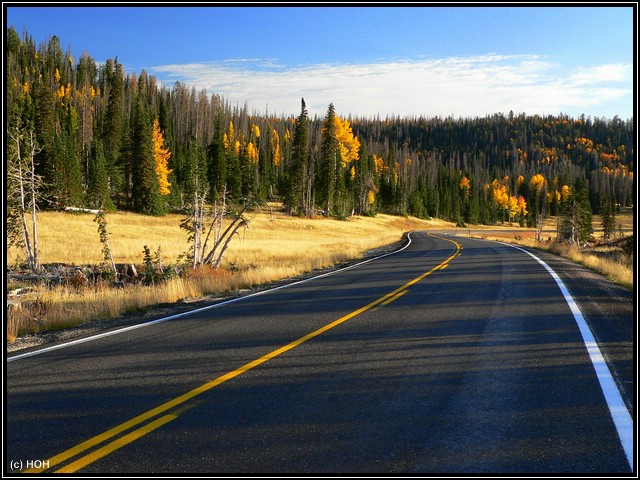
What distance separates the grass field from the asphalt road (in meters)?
2.80

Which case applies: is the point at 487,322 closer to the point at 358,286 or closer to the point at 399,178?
the point at 358,286

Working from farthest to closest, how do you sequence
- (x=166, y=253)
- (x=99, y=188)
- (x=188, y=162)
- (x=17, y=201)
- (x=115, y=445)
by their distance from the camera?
(x=188, y=162) → (x=99, y=188) → (x=166, y=253) → (x=17, y=201) → (x=115, y=445)

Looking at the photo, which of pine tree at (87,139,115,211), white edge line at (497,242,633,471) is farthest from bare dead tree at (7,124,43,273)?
pine tree at (87,139,115,211)

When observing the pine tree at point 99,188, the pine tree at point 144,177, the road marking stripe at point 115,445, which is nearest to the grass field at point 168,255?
the pine tree at point 144,177

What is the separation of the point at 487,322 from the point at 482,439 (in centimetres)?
440

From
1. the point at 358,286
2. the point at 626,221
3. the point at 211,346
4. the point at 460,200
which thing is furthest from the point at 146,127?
the point at 626,221

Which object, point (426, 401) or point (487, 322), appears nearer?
point (426, 401)

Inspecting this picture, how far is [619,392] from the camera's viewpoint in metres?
4.66

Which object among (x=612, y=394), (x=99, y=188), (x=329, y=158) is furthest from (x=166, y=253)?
(x=329, y=158)

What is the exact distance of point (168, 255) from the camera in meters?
33.6

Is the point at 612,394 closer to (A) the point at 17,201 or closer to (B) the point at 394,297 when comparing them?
(B) the point at 394,297

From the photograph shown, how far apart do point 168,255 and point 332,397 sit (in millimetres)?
31062

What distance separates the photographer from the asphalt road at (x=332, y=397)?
3428mm

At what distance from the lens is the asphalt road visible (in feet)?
11.2
